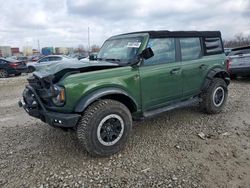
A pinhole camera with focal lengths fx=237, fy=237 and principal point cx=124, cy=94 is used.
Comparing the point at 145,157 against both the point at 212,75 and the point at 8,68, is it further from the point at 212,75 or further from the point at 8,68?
the point at 8,68

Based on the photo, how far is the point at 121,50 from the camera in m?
4.45

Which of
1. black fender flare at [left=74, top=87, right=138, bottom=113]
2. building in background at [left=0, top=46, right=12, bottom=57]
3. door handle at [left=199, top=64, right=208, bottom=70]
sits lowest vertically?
black fender flare at [left=74, top=87, right=138, bottom=113]

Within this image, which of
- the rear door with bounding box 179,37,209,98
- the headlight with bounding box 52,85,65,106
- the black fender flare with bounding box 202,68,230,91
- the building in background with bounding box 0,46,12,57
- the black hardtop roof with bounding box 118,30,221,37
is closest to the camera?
the headlight with bounding box 52,85,65,106

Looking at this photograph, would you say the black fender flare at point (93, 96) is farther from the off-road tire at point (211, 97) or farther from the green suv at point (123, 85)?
the off-road tire at point (211, 97)

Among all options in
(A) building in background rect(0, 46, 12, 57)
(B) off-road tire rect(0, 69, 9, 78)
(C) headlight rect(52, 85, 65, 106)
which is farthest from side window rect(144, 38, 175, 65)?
(A) building in background rect(0, 46, 12, 57)

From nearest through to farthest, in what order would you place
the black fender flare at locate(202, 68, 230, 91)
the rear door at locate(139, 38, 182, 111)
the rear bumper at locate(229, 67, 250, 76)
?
the rear door at locate(139, 38, 182, 111), the black fender flare at locate(202, 68, 230, 91), the rear bumper at locate(229, 67, 250, 76)

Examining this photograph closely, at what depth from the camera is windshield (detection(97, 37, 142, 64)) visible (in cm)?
417

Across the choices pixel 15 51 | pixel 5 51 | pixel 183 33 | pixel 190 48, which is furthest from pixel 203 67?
pixel 15 51

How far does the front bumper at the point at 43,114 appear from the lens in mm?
3287

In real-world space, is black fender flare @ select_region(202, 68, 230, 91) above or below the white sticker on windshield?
below

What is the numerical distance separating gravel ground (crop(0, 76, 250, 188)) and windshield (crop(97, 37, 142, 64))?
1438 mm

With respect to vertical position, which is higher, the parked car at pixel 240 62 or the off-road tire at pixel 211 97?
the parked car at pixel 240 62

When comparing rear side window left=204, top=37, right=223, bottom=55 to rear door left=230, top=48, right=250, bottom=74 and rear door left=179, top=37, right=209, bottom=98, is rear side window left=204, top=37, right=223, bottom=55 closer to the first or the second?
rear door left=179, top=37, right=209, bottom=98

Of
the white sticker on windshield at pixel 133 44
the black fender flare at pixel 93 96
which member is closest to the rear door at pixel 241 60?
the white sticker on windshield at pixel 133 44
